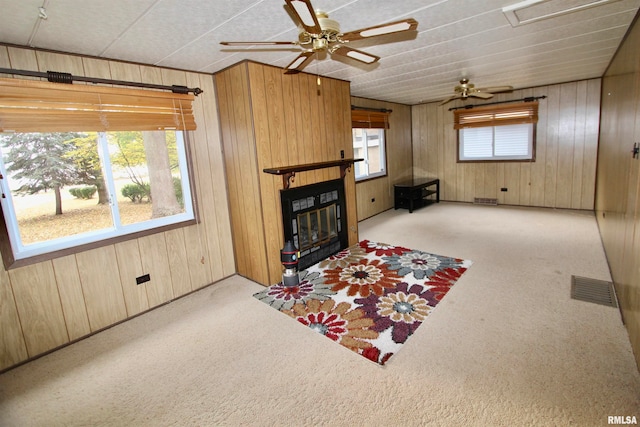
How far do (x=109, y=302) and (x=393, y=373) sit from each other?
247cm

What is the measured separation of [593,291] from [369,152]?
4.22 metres

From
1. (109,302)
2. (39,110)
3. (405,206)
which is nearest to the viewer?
(39,110)

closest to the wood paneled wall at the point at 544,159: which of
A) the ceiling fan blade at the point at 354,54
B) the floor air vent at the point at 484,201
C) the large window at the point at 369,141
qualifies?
the floor air vent at the point at 484,201

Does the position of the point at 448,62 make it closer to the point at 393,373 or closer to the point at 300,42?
the point at 300,42

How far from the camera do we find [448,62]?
11.6 ft

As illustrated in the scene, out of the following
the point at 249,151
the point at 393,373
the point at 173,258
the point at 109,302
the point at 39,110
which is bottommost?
the point at 393,373

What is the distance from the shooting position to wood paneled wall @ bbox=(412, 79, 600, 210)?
536cm

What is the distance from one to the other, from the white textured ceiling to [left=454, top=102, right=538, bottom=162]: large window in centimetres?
206

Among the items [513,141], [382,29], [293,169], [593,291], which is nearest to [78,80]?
[293,169]

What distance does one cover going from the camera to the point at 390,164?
6.70m

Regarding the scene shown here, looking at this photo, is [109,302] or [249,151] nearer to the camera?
[109,302]

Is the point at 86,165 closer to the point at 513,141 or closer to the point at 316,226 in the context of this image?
the point at 316,226

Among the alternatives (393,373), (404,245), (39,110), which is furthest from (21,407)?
(404,245)

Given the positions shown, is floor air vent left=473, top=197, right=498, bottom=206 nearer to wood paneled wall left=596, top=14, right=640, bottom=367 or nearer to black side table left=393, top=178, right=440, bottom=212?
black side table left=393, top=178, right=440, bottom=212
